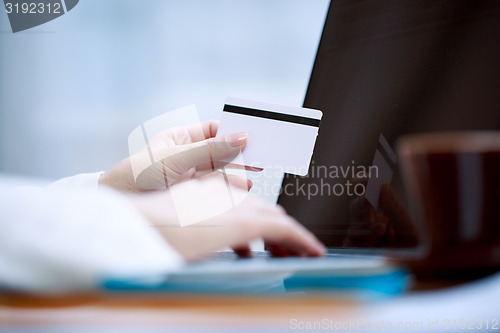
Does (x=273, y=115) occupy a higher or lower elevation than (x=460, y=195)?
higher

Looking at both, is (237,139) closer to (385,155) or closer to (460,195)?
(385,155)

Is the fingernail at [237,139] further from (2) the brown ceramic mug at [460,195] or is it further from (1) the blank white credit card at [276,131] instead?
(2) the brown ceramic mug at [460,195]

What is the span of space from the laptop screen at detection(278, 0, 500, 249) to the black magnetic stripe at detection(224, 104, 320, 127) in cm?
8

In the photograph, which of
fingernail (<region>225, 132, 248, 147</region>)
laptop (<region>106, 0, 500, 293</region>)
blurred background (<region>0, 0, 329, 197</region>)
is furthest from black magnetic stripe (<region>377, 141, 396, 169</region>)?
blurred background (<region>0, 0, 329, 197</region>)

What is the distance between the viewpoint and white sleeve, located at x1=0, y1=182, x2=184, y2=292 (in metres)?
0.22

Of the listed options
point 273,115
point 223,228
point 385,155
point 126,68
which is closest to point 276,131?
point 273,115

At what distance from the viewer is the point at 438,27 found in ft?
1.85

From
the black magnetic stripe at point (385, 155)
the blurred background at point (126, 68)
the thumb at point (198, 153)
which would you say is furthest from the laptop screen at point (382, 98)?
the blurred background at point (126, 68)

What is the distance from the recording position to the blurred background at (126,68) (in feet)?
5.22

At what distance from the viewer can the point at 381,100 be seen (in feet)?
2.00

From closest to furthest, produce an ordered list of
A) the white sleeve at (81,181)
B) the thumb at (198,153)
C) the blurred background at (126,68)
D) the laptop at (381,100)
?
the laptop at (381,100)
the thumb at (198,153)
the white sleeve at (81,181)
the blurred background at (126,68)

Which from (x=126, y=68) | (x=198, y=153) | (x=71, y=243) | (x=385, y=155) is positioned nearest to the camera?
(x=71, y=243)

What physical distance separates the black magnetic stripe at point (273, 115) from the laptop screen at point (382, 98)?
8 centimetres

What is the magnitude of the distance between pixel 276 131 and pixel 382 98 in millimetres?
139
